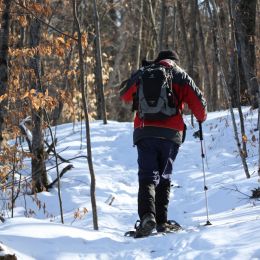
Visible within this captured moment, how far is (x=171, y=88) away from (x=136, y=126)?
56 centimetres

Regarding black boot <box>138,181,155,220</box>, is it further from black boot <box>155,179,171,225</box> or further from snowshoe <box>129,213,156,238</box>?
black boot <box>155,179,171,225</box>

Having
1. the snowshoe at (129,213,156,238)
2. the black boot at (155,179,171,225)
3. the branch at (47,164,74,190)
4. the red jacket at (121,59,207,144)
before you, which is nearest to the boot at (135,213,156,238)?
the snowshoe at (129,213,156,238)

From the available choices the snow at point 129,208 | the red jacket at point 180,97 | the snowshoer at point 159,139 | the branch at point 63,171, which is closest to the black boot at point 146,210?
the snowshoer at point 159,139

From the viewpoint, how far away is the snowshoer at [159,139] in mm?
5449

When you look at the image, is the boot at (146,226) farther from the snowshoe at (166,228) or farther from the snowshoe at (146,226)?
the snowshoe at (166,228)

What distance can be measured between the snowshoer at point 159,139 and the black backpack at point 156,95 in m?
0.03

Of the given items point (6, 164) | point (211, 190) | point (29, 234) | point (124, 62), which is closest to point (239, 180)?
point (211, 190)

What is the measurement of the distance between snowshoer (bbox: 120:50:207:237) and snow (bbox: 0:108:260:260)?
1.50ft

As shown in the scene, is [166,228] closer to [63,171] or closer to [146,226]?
[146,226]

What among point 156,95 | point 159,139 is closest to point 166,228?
point 159,139

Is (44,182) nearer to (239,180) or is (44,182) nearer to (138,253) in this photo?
(239,180)

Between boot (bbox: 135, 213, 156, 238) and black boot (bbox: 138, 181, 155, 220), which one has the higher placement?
black boot (bbox: 138, 181, 155, 220)

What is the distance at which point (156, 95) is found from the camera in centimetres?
537

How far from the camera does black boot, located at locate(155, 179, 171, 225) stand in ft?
18.5
